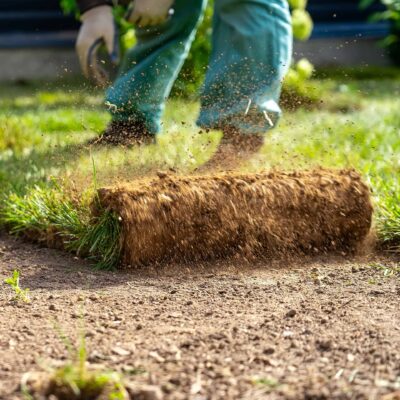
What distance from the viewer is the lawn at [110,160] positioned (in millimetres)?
2996

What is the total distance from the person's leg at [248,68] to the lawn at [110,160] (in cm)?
12

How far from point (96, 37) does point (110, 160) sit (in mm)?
951

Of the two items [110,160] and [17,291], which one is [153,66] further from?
[17,291]

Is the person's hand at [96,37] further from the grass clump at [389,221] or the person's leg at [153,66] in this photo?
the grass clump at [389,221]

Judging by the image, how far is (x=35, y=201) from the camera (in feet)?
10.3

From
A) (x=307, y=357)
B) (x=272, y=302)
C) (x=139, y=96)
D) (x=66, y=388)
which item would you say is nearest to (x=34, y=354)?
(x=66, y=388)

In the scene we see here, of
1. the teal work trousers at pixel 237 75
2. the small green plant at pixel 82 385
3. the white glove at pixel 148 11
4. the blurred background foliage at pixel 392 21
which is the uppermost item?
the white glove at pixel 148 11

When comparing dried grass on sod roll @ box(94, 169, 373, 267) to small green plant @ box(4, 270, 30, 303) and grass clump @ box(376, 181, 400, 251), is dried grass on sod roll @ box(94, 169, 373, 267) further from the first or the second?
small green plant @ box(4, 270, 30, 303)

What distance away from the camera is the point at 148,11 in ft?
12.4

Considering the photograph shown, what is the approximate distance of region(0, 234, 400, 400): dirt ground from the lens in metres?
1.68

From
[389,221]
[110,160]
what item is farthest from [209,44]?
[389,221]

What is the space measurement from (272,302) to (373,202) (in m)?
0.84

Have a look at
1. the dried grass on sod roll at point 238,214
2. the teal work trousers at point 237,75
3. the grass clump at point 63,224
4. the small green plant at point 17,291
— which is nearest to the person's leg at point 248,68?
the teal work trousers at point 237,75

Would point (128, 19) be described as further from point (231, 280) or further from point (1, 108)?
point (1, 108)
